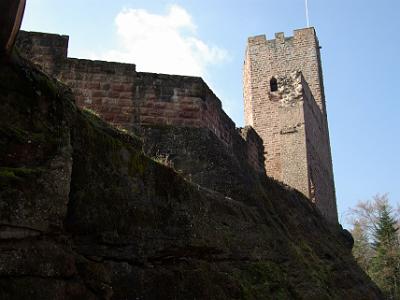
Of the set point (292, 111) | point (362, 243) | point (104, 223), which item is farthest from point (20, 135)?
point (362, 243)

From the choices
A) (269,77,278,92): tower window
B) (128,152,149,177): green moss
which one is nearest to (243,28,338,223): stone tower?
(269,77,278,92): tower window

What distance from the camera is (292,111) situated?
22.8m

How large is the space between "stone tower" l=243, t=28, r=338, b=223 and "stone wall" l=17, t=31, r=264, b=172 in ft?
43.2

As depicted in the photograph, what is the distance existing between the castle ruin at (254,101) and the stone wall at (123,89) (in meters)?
0.02

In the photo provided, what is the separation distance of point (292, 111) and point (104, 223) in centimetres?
1990

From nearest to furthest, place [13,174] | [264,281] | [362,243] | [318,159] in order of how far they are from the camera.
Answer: [13,174] < [264,281] < [318,159] < [362,243]

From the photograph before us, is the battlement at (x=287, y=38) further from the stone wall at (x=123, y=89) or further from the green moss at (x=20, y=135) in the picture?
the green moss at (x=20, y=135)

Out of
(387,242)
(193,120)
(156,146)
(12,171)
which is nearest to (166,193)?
(12,171)

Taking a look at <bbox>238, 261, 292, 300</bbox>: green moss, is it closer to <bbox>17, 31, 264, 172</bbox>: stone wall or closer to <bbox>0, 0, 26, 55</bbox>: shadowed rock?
<bbox>0, 0, 26, 55</bbox>: shadowed rock

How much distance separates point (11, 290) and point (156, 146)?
5.15 m

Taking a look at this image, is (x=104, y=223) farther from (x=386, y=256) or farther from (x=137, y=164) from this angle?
(x=386, y=256)

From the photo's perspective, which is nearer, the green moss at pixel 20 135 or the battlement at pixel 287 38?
the green moss at pixel 20 135

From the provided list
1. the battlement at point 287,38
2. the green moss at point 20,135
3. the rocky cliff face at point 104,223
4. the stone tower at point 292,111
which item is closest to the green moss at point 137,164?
the rocky cliff face at point 104,223

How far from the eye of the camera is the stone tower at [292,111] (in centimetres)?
2209
